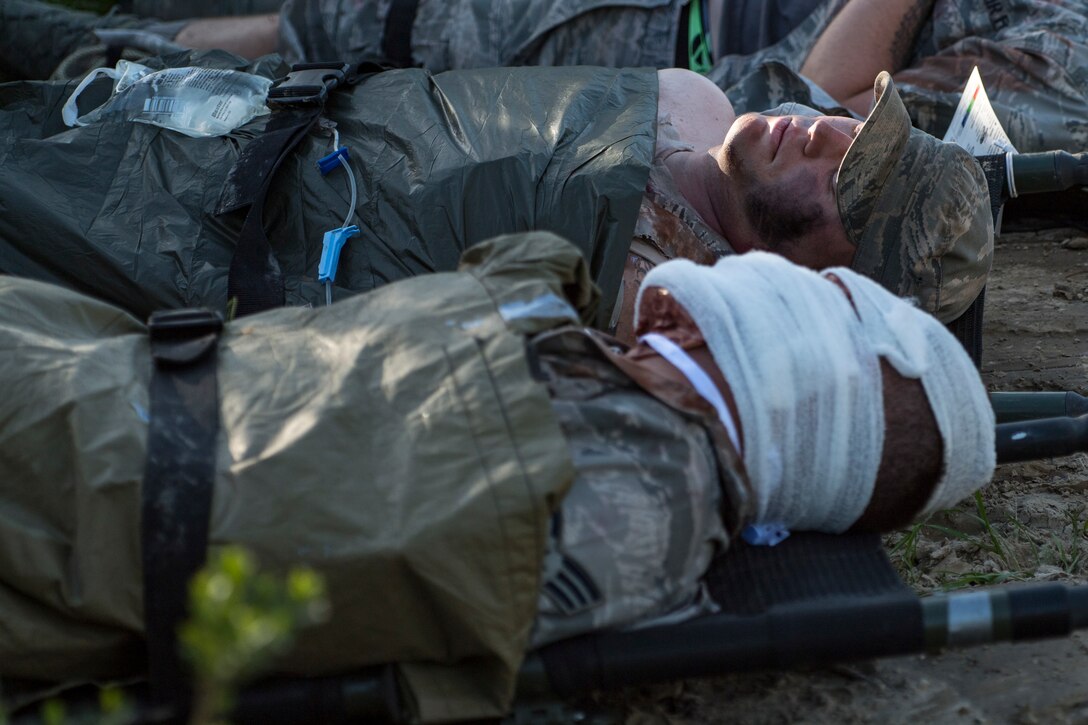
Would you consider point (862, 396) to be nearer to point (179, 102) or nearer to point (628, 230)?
point (628, 230)

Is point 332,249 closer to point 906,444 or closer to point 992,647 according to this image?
point 906,444

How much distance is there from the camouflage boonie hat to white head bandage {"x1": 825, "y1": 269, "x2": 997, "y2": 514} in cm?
90

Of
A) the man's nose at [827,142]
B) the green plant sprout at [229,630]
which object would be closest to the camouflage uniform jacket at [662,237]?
the man's nose at [827,142]

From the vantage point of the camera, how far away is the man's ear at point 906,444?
5.25ft

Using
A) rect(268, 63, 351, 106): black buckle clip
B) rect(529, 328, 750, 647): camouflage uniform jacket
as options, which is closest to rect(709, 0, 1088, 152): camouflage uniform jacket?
rect(268, 63, 351, 106): black buckle clip

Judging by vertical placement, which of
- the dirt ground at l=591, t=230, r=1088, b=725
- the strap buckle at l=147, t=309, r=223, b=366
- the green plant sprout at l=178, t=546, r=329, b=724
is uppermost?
the green plant sprout at l=178, t=546, r=329, b=724

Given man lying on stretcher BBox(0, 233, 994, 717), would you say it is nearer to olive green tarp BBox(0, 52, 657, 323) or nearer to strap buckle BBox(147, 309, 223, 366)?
strap buckle BBox(147, 309, 223, 366)

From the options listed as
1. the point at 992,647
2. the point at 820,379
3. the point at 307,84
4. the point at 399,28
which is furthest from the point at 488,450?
the point at 399,28

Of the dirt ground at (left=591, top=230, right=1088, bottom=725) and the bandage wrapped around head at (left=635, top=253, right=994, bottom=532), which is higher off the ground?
the bandage wrapped around head at (left=635, top=253, right=994, bottom=532)

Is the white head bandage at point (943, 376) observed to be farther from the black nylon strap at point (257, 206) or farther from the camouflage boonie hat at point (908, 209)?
the black nylon strap at point (257, 206)

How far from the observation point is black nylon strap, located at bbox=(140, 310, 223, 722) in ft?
4.44

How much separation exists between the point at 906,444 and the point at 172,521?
957 millimetres

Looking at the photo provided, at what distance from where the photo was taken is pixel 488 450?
138cm

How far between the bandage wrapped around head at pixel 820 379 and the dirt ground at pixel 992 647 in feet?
0.89
